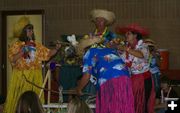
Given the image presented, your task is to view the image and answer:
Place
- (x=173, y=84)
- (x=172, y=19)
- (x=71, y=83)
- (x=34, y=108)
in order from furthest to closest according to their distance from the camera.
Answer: (x=172, y=19)
(x=173, y=84)
(x=71, y=83)
(x=34, y=108)

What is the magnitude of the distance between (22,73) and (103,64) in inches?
57.0

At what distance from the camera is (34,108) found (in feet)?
11.2

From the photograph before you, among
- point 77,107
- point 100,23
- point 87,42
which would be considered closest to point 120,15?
point 100,23

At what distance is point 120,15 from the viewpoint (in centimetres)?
930

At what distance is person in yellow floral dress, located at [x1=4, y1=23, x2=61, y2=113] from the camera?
20.2ft

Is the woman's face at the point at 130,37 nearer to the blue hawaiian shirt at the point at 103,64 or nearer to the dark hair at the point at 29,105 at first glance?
the blue hawaiian shirt at the point at 103,64

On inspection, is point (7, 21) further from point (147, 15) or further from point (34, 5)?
point (147, 15)

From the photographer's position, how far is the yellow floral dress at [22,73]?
242 inches

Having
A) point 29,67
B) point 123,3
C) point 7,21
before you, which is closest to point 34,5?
point 7,21

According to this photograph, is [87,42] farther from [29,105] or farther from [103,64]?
[29,105]

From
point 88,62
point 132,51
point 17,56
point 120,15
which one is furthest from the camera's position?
point 120,15

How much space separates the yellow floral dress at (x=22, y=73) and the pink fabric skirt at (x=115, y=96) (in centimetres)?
129

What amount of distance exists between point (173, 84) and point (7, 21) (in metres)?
3.53

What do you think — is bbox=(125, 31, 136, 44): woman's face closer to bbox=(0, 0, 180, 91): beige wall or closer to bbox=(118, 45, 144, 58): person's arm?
bbox=(118, 45, 144, 58): person's arm
